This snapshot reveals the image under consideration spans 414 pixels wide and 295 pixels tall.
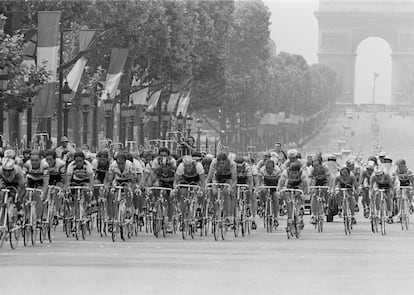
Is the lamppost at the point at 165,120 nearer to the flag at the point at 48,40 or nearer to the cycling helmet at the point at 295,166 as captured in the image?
the flag at the point at 48,40

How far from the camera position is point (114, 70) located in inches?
2173

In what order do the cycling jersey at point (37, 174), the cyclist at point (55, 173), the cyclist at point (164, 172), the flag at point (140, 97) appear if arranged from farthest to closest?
1. the flag at point (140, 97)
2. the cyclist at point (164, 172)
3. the cyclist at point (55, 173)
4. the cycling jersey at point (37, 174)

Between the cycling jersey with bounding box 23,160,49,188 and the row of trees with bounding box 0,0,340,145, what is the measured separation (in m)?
14.2

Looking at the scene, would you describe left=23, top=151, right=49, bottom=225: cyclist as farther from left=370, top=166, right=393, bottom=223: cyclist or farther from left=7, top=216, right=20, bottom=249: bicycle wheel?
left=370, top=166, right=393, bottom=223: cyclist

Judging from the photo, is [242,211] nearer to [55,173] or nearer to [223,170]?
[223,170]

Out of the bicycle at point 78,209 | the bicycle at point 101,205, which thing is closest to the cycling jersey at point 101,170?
the bicycle at point 101,205

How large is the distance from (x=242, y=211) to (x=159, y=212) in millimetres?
2350

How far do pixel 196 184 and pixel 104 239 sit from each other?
74.8 inches

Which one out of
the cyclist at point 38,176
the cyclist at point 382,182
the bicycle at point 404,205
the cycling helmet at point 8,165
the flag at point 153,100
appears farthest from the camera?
the flag at point 153,100

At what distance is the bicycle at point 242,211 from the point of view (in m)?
30.0

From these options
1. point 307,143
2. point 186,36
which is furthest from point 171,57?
point 307,143

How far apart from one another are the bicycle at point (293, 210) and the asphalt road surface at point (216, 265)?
9.9 inches

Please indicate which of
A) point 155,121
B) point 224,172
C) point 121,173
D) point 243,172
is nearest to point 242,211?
point 243,172

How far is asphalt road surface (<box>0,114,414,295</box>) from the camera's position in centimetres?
1831
